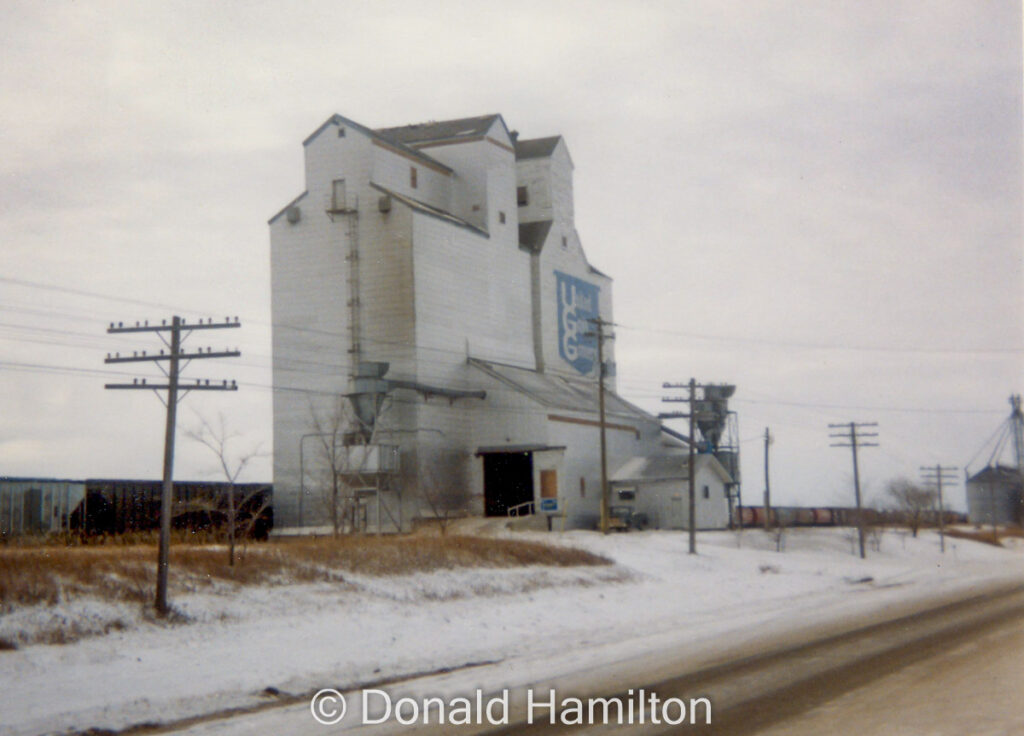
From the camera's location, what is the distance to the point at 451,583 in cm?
2947

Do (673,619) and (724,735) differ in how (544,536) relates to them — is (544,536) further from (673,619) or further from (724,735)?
(724,735)

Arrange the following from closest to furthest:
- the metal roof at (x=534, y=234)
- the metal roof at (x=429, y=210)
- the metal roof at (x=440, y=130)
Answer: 1. the metal roof at (x=429, y=210)
2. the metal roof at (x=440, y=130)
3. the metal roof at (x=534, y=234)

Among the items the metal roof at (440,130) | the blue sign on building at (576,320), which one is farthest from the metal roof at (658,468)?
the metal roof at (440,130)

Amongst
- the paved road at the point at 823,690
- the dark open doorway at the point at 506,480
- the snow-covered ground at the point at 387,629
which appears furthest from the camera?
the dark open doorway at the point at 506,480

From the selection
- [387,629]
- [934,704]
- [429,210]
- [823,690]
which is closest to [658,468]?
[429,210]

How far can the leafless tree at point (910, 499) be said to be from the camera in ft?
297

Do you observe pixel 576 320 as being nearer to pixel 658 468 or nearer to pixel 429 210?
pixel 658 468

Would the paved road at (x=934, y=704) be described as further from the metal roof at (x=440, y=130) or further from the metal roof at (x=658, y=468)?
the metal roof at (x=440, y=130)

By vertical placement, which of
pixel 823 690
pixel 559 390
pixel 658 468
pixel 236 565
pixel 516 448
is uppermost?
pixel 559 390

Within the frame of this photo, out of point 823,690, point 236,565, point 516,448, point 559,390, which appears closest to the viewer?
point 823,690

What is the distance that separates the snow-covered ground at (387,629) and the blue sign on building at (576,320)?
29.4m

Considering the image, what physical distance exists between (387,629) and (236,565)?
4.76 m

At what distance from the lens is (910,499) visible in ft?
298

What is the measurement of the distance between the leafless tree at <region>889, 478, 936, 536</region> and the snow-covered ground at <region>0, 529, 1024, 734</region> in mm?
52088
